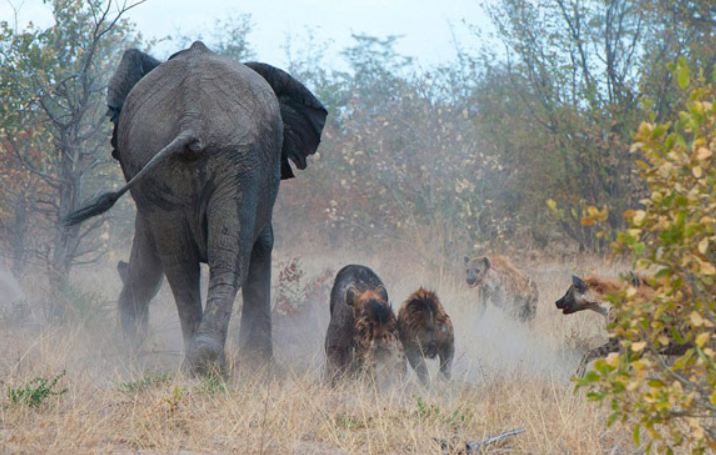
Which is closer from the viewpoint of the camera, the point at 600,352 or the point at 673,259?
the point at 673,259

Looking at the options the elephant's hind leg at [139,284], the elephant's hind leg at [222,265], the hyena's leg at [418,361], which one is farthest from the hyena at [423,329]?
the elephant's hind leg at [139,284]

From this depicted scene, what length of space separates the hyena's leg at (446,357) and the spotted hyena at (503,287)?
3577mm

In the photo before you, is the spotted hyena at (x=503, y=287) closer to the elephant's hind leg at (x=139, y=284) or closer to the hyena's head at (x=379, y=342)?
the hyena's head at (x=379, y=342)

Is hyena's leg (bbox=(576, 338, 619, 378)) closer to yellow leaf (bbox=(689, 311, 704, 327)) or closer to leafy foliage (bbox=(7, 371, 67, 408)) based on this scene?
leafy foliage (bbox=(7, 371, 67, 408))

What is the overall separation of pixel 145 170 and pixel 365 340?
6.16 ft

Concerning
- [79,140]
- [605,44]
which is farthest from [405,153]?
[79,140]

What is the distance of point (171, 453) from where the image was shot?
207 inches

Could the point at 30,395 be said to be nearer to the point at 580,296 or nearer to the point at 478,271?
the point at 580,296

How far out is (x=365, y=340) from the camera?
766cm

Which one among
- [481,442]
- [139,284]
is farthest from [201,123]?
[481,442]

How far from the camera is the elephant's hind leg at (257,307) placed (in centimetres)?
800

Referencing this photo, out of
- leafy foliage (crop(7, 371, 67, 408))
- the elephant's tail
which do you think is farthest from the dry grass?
the elephant's tail

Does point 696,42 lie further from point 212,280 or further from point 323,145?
point 212,280

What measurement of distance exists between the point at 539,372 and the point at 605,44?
38.4ft
